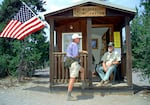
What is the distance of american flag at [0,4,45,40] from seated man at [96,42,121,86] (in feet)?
8.70

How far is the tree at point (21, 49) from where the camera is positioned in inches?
666

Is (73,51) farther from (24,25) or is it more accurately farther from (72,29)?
(72,29)

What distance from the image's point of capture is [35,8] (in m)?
20.4

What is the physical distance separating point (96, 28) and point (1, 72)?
29.1 ft

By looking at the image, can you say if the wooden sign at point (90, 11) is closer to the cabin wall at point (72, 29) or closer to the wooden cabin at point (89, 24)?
the wooden cabin at point (89, 24)

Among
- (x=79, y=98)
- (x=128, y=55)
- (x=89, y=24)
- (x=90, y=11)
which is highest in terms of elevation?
(x=90, y=11)

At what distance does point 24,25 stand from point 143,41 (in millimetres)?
4392

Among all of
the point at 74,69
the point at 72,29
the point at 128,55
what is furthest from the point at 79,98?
the point at 72,29

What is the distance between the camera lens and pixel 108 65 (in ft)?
33.9

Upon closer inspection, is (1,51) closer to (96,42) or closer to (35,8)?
(35,8)

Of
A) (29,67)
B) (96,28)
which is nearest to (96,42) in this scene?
(96,28)

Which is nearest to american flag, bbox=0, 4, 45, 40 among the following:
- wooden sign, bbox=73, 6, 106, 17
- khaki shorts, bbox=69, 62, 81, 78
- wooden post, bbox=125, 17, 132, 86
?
wooden sign, bbox=73, 6, 106, 17

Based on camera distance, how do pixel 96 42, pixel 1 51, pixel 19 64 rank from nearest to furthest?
pixel 96 42, pixel 19 64, pixel 1 51

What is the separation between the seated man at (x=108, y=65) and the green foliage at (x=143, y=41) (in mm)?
801
